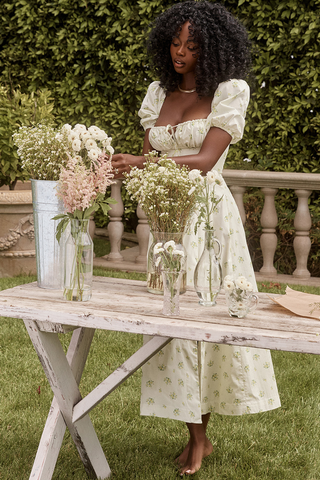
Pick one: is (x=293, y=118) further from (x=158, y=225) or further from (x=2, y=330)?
(x=158, y=225)

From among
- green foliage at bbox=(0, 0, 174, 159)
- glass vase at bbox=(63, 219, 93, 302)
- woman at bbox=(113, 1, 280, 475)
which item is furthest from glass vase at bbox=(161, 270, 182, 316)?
green foliage at bbox=(0, 0, 174, 159)

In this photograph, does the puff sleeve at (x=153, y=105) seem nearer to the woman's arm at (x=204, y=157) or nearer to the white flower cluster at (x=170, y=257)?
the woman's arm at (x=204, y=157)

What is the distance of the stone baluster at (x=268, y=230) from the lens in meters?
5.09

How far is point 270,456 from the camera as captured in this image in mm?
2637

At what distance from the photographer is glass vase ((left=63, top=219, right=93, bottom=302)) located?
198 cm

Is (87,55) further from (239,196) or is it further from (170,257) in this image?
(170,257)

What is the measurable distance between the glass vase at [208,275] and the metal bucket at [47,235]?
0.49 metres

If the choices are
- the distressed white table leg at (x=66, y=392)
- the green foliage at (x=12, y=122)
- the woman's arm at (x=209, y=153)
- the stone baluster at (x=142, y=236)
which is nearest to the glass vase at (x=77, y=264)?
the distressed white table leg at (x=66, y=392)

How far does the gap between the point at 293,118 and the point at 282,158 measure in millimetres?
378

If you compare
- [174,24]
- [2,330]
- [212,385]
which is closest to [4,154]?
[2,330]

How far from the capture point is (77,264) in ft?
6.57

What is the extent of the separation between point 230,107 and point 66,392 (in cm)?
129

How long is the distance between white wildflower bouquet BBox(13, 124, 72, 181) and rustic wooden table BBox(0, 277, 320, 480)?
1.37ft

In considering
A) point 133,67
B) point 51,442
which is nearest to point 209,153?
point 51,442
